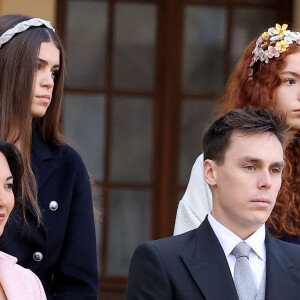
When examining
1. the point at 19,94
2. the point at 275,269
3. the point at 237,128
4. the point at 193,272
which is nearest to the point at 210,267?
the point at 193,272

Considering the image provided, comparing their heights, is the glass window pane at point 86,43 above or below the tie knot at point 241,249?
above

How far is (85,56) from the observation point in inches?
299

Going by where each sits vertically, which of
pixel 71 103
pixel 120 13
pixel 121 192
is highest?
pixel 120 13

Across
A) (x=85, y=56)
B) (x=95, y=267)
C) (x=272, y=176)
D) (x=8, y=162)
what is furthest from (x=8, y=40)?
(x=85, y=56)

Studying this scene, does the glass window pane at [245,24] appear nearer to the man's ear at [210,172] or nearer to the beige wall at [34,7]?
the beige wall at [34,7]

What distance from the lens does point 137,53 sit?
759 cm

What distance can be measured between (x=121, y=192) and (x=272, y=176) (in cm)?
392

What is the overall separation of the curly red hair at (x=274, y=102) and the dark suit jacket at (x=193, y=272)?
71 cm

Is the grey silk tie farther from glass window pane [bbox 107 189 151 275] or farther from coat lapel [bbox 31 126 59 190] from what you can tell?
glass window pane [bbox 107 189 151 275]

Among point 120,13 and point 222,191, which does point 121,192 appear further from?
point 222,191

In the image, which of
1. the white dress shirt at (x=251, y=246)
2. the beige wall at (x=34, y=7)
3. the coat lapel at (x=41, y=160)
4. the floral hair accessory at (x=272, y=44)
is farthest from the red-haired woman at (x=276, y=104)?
the beige wall at (x=34, y=7)

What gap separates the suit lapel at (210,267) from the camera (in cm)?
361

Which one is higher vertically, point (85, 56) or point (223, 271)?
point (85, 56)

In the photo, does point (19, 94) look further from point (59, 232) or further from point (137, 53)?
point (137, 53)
